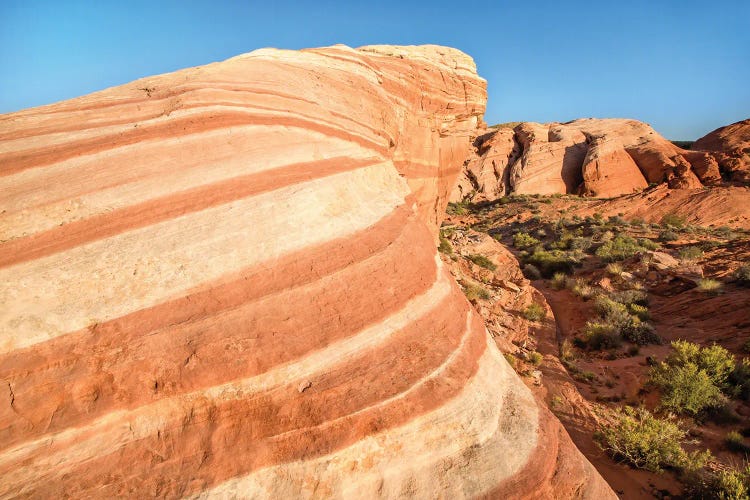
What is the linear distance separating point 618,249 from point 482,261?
744 cm

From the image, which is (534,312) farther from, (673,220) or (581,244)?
(673,220)

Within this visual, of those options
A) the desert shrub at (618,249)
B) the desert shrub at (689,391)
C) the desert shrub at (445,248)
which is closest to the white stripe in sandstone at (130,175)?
the desert shrub at (689,391)

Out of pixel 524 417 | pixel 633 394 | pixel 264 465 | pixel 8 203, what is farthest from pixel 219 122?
pixel 633 394

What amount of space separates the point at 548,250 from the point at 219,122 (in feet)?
66.6

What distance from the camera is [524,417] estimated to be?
428 centimetres

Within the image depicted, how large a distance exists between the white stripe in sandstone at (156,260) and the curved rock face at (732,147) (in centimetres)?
3976

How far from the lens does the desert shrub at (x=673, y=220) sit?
1034 inches

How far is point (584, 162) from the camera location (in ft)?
124

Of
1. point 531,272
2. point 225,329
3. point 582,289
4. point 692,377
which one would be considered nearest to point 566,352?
point 692,377

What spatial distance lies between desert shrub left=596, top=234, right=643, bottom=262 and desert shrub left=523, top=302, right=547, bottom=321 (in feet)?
20.8

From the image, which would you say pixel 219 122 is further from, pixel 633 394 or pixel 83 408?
pixel 633 394

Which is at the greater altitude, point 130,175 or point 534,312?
point 130,175

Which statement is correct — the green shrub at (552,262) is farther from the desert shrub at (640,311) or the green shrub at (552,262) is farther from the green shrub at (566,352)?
the green shrub at (566,352)

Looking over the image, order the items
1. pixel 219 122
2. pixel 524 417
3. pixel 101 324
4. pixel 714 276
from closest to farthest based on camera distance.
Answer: pixel 101 324
pixel 524 417
pixel 219 122
pixel 714 276
